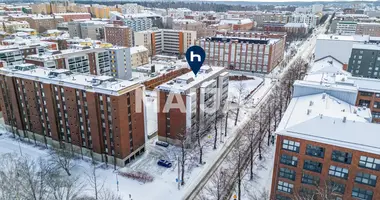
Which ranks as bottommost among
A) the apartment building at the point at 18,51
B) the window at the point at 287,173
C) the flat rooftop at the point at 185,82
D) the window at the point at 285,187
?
the window at the point at 285,187

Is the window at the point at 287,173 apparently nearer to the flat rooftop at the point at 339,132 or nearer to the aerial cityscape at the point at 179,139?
the aerial cityscape at the point at 179,139

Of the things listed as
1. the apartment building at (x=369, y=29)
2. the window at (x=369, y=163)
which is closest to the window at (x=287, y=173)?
the window at (x=369, y=163)

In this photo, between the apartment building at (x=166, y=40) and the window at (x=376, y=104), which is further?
the apartment building at (x=166, y=40)

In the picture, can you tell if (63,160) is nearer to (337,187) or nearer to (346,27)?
(337,187)

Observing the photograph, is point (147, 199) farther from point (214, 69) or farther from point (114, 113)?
point (214, 69)

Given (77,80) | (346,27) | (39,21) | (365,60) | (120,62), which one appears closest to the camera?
(77,80)

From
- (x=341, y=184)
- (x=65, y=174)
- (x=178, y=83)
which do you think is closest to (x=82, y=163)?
(x=65, y=174)


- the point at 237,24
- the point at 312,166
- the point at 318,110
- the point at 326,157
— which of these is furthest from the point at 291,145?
the point at 237,24
